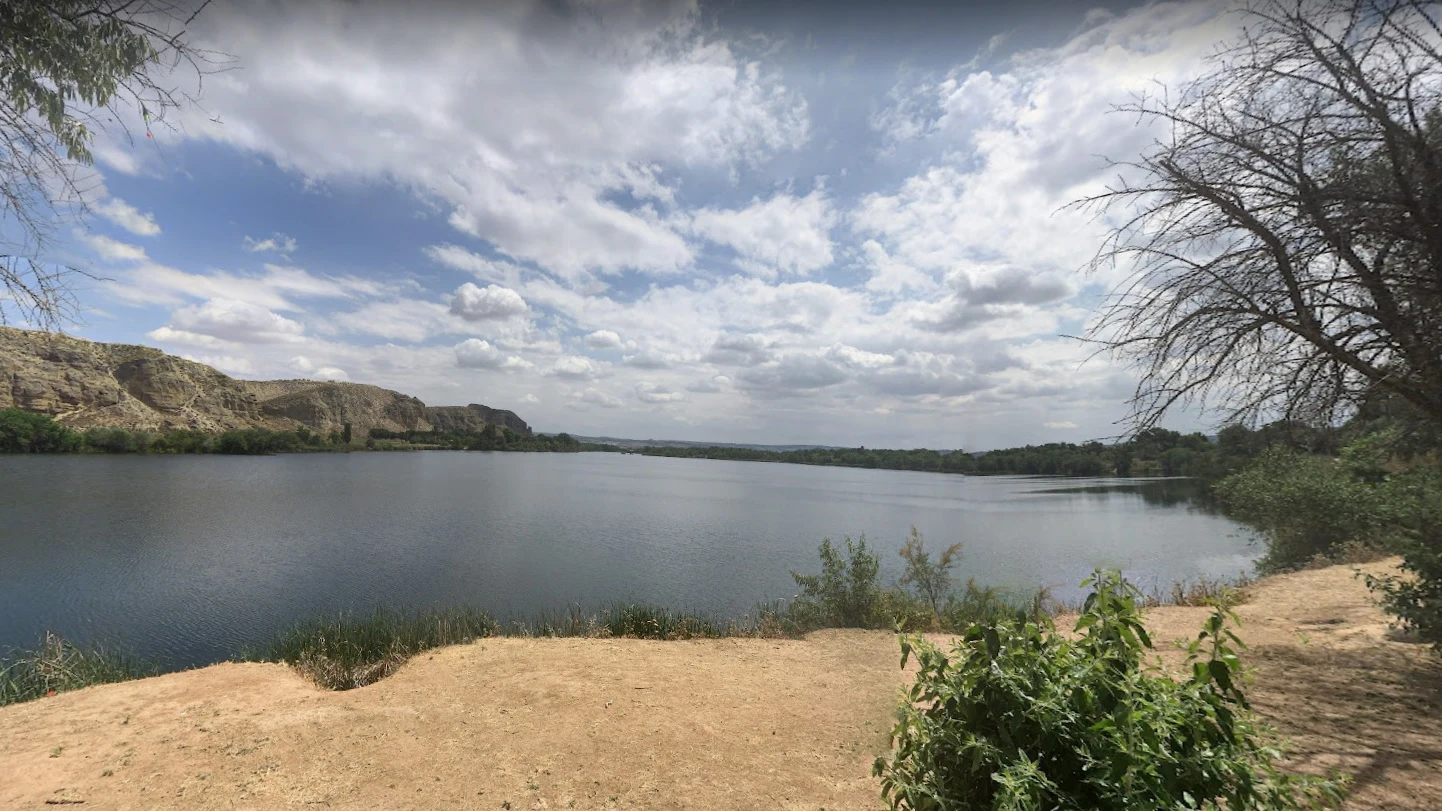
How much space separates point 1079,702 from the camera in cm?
185

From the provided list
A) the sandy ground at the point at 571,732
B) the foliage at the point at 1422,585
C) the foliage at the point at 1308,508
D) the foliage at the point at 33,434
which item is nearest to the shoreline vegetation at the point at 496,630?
the sandy ground at the point at 571,732

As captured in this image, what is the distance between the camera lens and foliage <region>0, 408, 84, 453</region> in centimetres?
5806

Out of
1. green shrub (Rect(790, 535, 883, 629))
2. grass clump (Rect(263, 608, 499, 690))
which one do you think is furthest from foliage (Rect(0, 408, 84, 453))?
green shrub (Rect(790, 535, 883, 629))

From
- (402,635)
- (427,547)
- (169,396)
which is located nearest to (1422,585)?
(402,635)

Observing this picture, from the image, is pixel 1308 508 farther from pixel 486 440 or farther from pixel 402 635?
pixel 486 440

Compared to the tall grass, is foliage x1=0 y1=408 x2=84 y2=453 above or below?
above

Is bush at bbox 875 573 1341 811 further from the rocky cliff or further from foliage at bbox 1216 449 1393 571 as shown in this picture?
the rocky cliff

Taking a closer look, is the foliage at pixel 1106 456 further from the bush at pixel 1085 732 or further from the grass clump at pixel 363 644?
the grass clump at pixel 363 644

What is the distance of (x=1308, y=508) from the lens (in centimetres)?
1456

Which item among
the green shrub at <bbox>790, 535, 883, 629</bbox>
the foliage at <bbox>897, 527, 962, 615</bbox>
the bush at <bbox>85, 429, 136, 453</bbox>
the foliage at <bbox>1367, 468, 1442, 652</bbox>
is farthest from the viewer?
the bush at <bbox>85, 429, 136, 453</bbox>

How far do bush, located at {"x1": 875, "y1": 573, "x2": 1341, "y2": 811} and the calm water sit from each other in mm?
13572

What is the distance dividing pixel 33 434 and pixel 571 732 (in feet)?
288

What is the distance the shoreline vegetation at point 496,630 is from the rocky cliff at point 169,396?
100ft

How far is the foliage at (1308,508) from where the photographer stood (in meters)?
13.2
